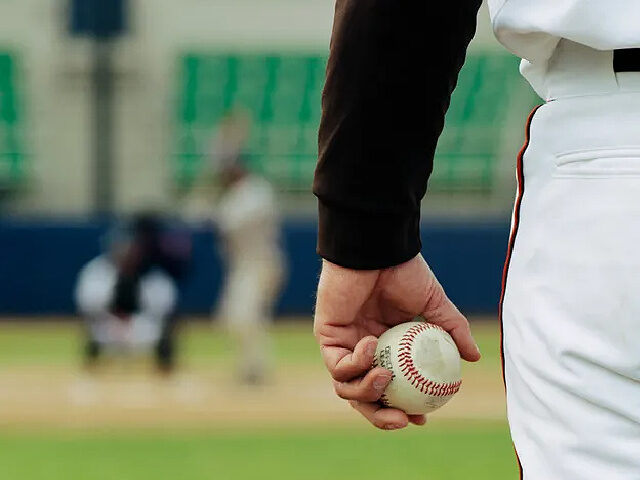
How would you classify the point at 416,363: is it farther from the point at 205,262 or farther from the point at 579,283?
the point at 205,262

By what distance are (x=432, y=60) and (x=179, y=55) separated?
1559 cm

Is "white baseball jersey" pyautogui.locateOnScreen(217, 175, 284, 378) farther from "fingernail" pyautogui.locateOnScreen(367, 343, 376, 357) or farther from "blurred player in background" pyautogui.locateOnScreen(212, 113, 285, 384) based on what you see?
"fingernail" pyautogui.locateOnScreen(367, 343, 376, 357)

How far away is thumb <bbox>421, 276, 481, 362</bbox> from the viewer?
6.47ft

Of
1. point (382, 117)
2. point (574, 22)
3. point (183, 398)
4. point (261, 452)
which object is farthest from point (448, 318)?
point (183, 398)

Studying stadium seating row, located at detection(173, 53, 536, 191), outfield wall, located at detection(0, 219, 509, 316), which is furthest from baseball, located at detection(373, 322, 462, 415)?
stadium seating row, located at detection(173, 53, 536, 191)

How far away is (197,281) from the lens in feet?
48.6

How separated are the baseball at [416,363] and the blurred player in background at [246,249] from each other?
7459 mm

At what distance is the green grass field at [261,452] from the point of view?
6.42 metres

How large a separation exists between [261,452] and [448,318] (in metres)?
5.22

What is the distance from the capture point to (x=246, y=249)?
982 centimetres

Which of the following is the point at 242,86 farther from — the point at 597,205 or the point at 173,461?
the point at 597,205

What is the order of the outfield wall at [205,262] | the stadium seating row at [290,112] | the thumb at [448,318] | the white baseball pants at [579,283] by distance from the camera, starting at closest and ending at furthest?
the white baseball pants at [579,283] < the thumb at [448,318] < the outfield wall at [205,262] < the stadium seating row at [290,112]

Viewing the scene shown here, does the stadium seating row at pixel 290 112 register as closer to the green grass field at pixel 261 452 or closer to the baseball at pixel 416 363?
the green grass field at pixel 261 452

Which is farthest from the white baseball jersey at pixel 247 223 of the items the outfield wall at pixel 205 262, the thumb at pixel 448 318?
the thumb at pixel 448 318
